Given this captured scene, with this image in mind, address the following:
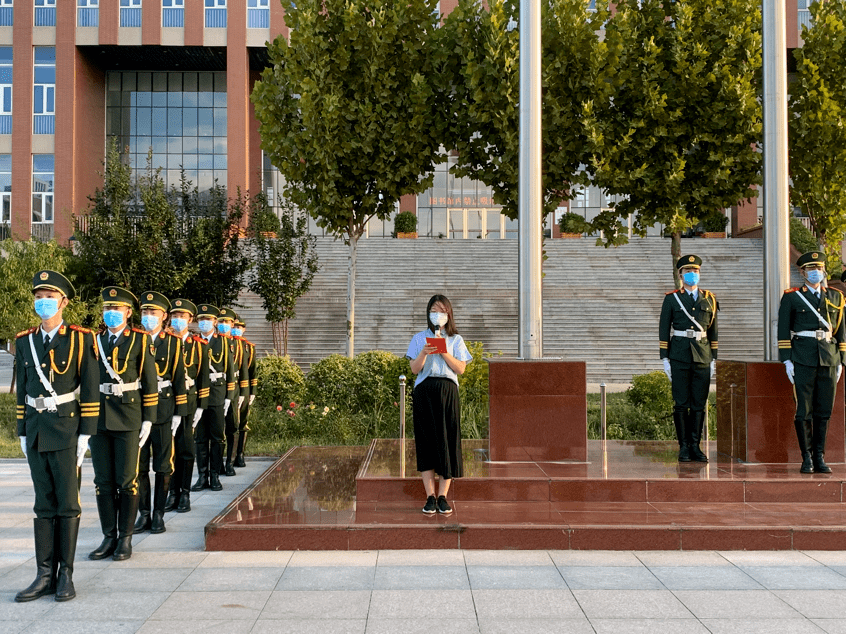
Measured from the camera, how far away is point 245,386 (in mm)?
9500

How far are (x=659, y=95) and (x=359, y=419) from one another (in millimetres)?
7533

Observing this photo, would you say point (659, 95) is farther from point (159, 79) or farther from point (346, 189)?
point (159, 79)

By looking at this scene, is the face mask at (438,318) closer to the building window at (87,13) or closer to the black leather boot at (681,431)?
the black leather boot at (681,431)

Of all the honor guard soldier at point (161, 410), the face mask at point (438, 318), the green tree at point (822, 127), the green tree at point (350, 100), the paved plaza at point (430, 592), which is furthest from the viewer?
the green tree at point (350, 100)

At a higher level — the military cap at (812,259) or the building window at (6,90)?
the building window at (6,90)

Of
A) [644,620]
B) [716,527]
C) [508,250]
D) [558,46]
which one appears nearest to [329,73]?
[558,46]

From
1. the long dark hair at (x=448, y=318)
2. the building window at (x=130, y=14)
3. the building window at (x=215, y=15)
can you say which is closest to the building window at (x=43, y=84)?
the building window at (x=130, y=14)

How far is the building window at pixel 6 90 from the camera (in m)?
32.9

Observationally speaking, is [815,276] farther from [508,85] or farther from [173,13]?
[173,13]

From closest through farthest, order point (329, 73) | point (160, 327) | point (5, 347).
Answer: point (160, 327)
point (329, 73)
point (5, 347)

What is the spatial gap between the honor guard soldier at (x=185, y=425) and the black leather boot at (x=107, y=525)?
144 cm

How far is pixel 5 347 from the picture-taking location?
16125 millimetres

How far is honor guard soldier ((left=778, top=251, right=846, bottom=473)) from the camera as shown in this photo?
7.45 m

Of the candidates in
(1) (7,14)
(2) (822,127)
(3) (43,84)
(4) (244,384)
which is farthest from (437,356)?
(1) (7,14)
